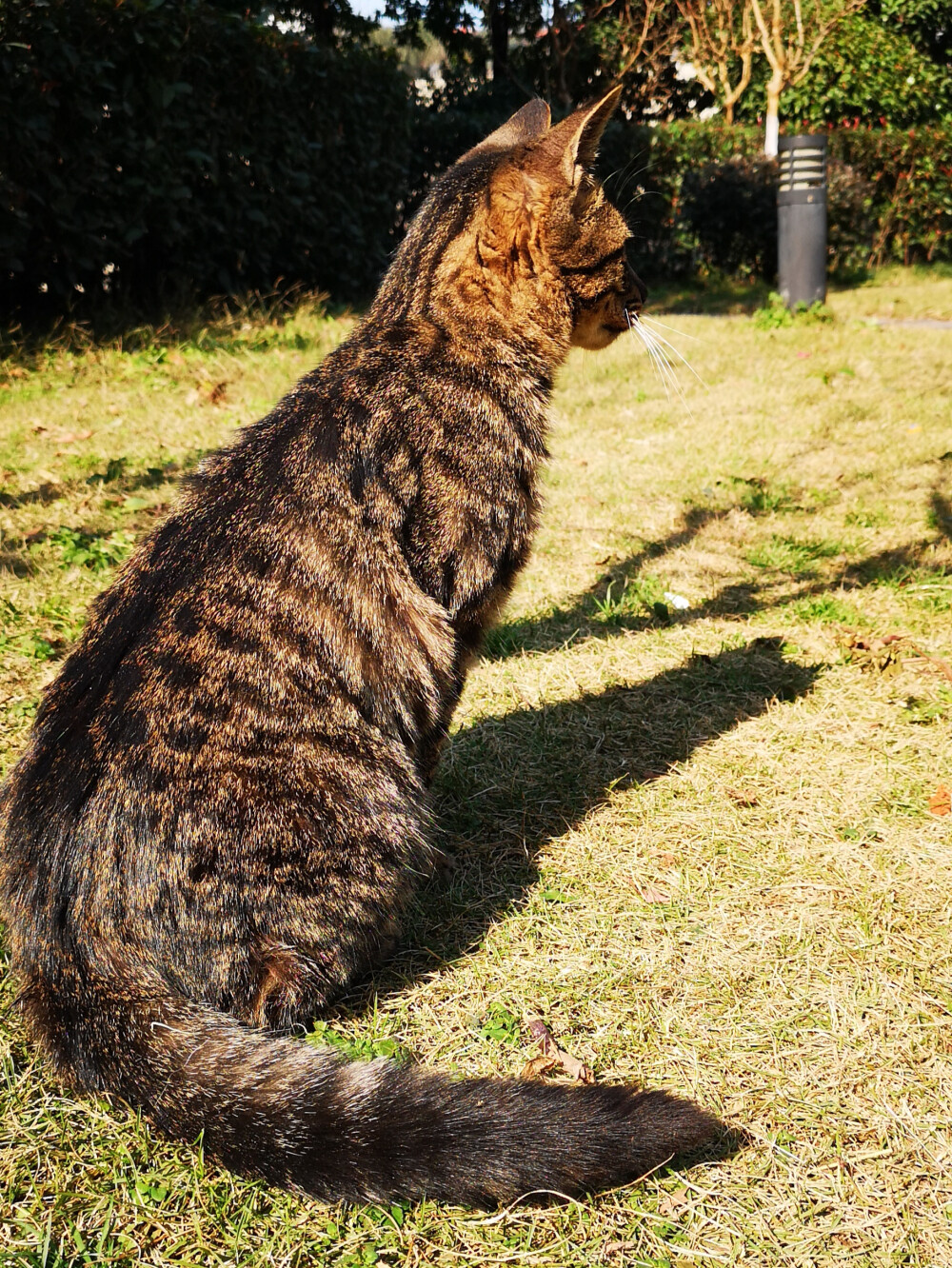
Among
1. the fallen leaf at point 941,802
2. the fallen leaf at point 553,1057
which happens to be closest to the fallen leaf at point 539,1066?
the fallen leaf at point 553,1057

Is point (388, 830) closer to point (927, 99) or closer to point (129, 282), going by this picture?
point (129, 282)

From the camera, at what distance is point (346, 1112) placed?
174cm

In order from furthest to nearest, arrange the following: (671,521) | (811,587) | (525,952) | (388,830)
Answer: (671,521)
(811,587)
(525,952)
(388,830)

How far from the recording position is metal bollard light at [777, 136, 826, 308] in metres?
9.48

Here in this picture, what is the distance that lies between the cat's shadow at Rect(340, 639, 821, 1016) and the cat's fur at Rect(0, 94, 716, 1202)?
283 mm

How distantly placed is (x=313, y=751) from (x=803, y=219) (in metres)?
9.47

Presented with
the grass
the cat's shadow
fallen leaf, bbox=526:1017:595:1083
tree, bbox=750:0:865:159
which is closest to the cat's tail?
the grass

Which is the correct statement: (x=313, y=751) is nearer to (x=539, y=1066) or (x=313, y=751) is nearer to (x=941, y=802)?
(x=539, y=1066)

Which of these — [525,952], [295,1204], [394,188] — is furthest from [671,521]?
[394,188]

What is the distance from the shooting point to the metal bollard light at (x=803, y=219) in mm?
9484

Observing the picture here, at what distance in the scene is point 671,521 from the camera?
5.23 metres

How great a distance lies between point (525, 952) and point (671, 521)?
10.7 feet

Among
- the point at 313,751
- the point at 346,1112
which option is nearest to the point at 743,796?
the point at 313,751

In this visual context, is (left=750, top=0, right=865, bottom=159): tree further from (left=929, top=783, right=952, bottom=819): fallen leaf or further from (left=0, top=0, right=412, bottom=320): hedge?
(left=929, top=783, right=952, bottom=819): fallen leaf
